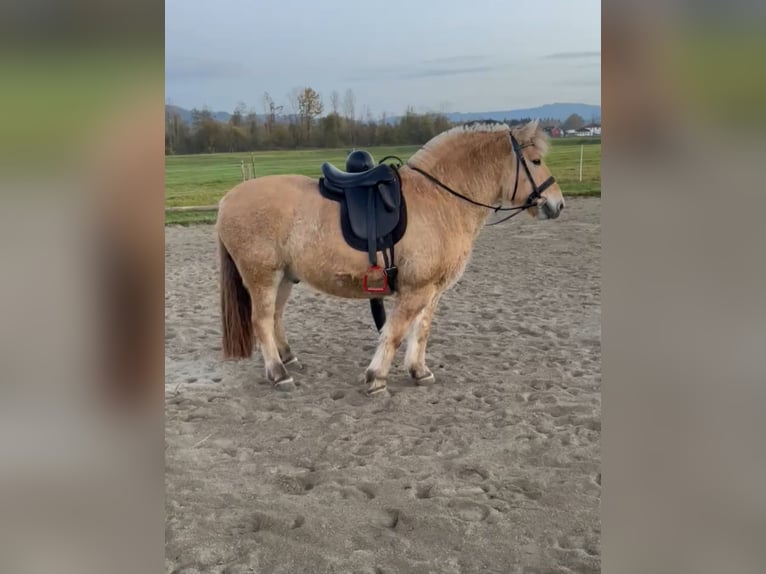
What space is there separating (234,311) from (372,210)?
78cm

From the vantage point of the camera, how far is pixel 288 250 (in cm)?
284

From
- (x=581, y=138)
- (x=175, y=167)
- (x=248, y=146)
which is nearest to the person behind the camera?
(x=581, y=138)

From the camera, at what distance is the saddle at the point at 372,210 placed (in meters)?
2.72

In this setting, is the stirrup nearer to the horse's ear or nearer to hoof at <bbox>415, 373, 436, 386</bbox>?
hoof at <bbox>415, 373, 436, 386</bbox>

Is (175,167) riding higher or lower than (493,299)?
higher

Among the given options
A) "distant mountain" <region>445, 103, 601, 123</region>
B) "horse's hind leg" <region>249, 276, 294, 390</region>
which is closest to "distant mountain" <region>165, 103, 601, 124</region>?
"distant mountain" <region>445, 103, 601, 123</region>

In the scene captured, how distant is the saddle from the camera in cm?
272

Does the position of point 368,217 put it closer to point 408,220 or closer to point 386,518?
point 408,220

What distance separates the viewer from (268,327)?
117 inches

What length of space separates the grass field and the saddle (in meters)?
0.80

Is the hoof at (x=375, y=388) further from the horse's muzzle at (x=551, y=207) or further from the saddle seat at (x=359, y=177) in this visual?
the horse's muzzle at (x=551, y=207)
